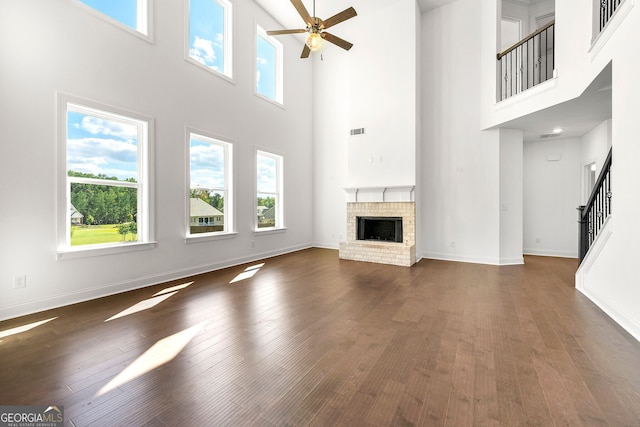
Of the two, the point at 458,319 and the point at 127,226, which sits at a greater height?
the point at 127,226

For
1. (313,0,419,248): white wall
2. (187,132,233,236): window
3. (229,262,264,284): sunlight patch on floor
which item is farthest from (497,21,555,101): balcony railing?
(229,262,264,284): sunlight patch on floor

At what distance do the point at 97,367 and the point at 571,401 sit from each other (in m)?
3.04

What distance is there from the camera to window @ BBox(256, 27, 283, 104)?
20.1ft

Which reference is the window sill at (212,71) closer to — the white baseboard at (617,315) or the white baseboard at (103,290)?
the white baseboard at (103,290)

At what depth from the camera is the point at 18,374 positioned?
185cm

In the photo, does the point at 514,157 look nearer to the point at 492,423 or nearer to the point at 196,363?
the point at 492,423

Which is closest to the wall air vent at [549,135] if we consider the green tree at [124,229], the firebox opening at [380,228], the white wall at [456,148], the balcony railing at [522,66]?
the balcony railing at [522,66]

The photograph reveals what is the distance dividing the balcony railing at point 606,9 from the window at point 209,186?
5439 mm

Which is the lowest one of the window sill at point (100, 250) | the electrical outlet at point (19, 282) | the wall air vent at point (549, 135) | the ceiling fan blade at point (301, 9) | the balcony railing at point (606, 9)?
the electrical outlet at point (19, 282)

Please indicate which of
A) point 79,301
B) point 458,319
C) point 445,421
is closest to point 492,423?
point 445,421

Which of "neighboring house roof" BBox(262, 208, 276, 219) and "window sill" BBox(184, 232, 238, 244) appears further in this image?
"neighboring house roof" BBox(262, 208, 276, 219)

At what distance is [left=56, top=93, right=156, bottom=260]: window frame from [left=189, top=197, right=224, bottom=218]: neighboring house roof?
73cm

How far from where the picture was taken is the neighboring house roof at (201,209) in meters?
4.63

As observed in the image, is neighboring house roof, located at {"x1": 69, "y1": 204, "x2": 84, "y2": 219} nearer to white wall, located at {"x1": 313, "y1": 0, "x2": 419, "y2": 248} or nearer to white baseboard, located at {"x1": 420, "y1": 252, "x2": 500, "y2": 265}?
white wall, located at {"x1": 313, "y1": 0, "x2": 419, "y2": 248}
